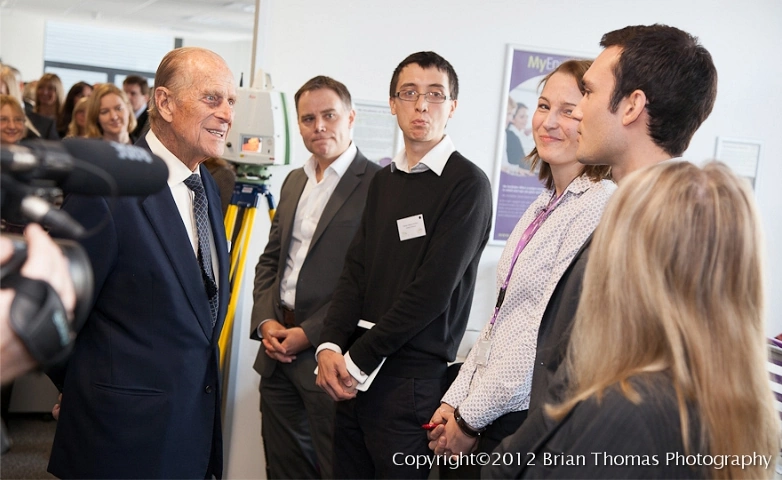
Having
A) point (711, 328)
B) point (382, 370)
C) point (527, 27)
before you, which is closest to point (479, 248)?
point (382, 370)

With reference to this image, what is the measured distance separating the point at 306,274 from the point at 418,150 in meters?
0.76

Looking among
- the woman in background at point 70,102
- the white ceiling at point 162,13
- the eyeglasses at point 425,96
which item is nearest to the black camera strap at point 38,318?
the eyeglasses at point 425,96

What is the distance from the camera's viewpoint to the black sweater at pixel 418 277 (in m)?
2.33

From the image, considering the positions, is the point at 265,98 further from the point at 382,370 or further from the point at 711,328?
the point at 711,328

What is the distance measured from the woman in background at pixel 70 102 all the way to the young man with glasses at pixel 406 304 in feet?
11.8

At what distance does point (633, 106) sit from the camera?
1.64m

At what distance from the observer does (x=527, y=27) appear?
3904 mm

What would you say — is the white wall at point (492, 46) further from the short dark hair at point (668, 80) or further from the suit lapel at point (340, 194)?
the short dark hair at point (668, 80)

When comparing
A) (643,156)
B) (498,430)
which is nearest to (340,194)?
(498,430)

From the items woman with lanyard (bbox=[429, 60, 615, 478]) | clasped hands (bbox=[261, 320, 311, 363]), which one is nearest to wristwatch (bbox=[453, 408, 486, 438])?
woman with lanyard (bbox=[429, 60, 615, 478])

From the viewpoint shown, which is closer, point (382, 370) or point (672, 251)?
point (672, 251)

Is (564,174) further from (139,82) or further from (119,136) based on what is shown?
(139,82)

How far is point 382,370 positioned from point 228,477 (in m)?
1.68

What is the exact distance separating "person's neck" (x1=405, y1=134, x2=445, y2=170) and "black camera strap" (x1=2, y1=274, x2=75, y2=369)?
1851mm
